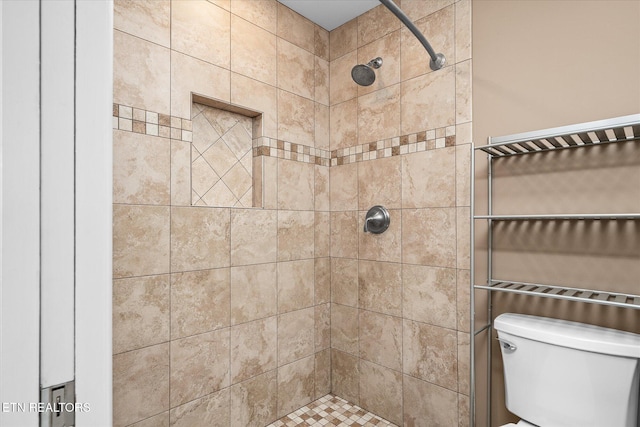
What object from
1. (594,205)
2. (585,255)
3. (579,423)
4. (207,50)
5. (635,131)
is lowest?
(579,423)

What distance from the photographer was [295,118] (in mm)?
2055

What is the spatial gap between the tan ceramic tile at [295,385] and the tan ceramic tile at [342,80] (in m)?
1.69

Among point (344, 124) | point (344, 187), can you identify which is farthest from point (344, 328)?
point (344, 124)

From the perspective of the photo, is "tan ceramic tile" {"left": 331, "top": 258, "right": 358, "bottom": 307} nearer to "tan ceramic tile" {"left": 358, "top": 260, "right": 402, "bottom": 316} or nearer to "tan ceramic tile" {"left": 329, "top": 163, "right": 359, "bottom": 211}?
"tan ceramic tile" {"left": 358, "top": 260, "right": 402, "bottom": 316}

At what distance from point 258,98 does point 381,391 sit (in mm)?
1826

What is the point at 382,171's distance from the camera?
1972mm

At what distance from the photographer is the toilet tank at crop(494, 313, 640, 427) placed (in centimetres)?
108

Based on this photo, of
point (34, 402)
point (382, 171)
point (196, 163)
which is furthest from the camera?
point (382, 171)

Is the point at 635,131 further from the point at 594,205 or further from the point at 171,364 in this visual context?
the point at 171,364

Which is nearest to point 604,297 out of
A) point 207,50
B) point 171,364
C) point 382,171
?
point 382,171

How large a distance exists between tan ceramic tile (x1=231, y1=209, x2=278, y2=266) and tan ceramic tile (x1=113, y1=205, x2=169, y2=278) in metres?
0.35

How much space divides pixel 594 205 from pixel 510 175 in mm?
327

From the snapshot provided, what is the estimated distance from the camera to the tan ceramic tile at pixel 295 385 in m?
1.96

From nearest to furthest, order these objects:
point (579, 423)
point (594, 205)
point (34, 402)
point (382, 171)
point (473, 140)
A: 1. point (34, 402)
2. point (579, 423)
3. point (594, 205)
4. point (473, 140)
5. point (382, 171)
